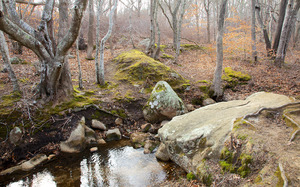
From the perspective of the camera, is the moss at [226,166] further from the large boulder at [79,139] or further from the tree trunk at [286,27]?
the tree trunk at [286,27]

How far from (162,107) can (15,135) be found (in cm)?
555

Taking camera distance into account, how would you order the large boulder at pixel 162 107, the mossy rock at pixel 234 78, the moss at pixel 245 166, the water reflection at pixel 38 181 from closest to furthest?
the moss at pixel 245 166 < the water reflection at pixel 38 181 < the large boulder at pixel 162 107 < the mossy rock at pixel 234 78

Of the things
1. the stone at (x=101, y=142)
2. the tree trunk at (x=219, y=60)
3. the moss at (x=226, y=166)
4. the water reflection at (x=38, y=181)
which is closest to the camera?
the moss at (x=226, y=166)

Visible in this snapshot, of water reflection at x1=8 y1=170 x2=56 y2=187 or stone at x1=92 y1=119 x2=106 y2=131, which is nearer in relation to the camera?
water reflection at x1=8 y1=170 x2=56 y2=187

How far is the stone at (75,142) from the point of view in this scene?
6.38 m

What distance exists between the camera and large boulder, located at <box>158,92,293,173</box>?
4211 mm

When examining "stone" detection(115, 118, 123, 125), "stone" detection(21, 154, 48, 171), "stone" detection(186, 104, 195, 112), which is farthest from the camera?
"stone" detection(186, 104, 195, 112)

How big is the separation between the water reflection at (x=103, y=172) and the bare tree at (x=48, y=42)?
3.16 meters

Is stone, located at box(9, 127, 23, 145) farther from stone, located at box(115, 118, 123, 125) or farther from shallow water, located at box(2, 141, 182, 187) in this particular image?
stone, located at box(115, 118, 123, 125)

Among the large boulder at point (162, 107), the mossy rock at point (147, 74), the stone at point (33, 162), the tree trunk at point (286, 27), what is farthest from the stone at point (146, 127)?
the tree trunk at point (286, 27)

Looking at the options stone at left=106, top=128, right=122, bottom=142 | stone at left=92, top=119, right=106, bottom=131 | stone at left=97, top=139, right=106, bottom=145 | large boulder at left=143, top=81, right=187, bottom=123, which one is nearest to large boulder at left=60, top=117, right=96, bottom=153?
stone at left=97, top=139, right=106, bottom=145

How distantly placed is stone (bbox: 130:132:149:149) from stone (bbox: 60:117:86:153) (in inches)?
70.8

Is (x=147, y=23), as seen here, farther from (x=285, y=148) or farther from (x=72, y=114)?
(x=285, y=148)

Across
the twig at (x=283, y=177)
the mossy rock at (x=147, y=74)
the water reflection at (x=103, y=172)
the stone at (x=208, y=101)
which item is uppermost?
the mossy rock at (x=147, y=74)
